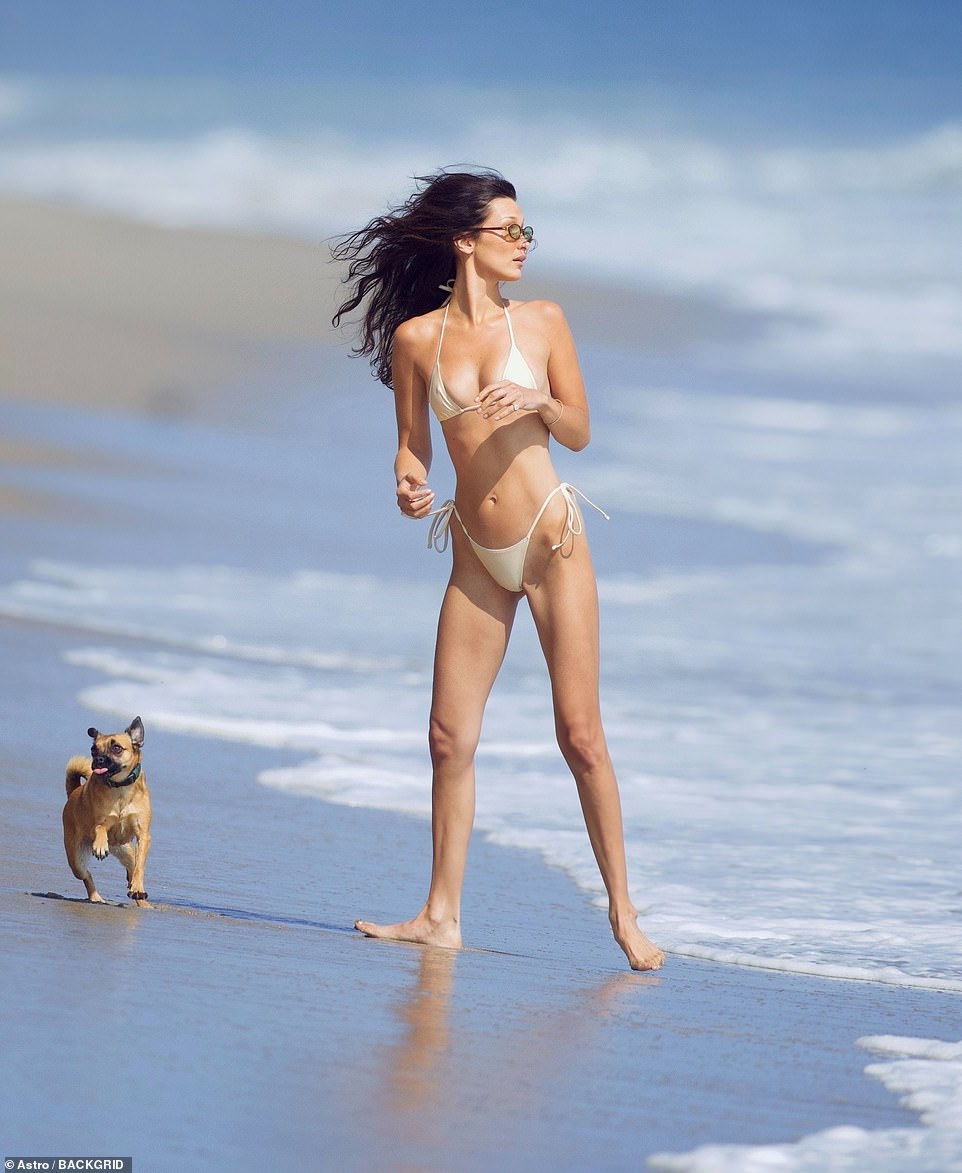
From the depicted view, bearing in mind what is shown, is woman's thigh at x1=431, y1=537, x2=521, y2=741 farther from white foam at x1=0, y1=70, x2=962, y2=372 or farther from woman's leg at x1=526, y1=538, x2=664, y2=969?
white foam at x1=0, y1=70, x2=962, y2=372

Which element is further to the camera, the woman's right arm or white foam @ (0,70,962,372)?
white foam @ (0,70,962,372)

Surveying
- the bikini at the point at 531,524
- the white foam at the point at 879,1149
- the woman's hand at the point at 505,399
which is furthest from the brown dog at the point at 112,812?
the white foam at the point at 879,1149

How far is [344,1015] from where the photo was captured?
3836 millimetres

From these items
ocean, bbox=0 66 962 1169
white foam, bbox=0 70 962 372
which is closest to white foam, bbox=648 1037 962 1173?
ocean, bbox=0 66 962 1169

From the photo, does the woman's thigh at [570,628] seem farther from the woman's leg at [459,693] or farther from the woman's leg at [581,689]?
the woman's leg at [459,693]

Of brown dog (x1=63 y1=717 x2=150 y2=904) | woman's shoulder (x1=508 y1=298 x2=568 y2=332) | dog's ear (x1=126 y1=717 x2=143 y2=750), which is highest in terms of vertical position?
woman's shoulder (x1=508 y1=298 x2=568 y2=332)

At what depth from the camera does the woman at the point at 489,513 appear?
196 inches

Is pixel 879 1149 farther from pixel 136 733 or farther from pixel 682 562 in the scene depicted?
pixel 682 562

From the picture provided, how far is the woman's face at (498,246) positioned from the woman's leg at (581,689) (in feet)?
2.65

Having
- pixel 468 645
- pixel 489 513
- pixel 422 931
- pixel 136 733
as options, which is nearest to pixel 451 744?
pixel 468 645

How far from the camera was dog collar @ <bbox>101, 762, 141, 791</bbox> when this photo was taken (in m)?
4.78

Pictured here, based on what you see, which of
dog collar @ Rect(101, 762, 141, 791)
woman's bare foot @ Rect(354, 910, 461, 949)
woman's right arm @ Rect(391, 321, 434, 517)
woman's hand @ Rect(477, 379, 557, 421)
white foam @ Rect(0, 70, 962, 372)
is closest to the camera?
woman's hand @ Rect(477, 379, 557, 421)

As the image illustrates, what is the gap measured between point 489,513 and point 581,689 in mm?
554

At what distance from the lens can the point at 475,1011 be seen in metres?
4.04
